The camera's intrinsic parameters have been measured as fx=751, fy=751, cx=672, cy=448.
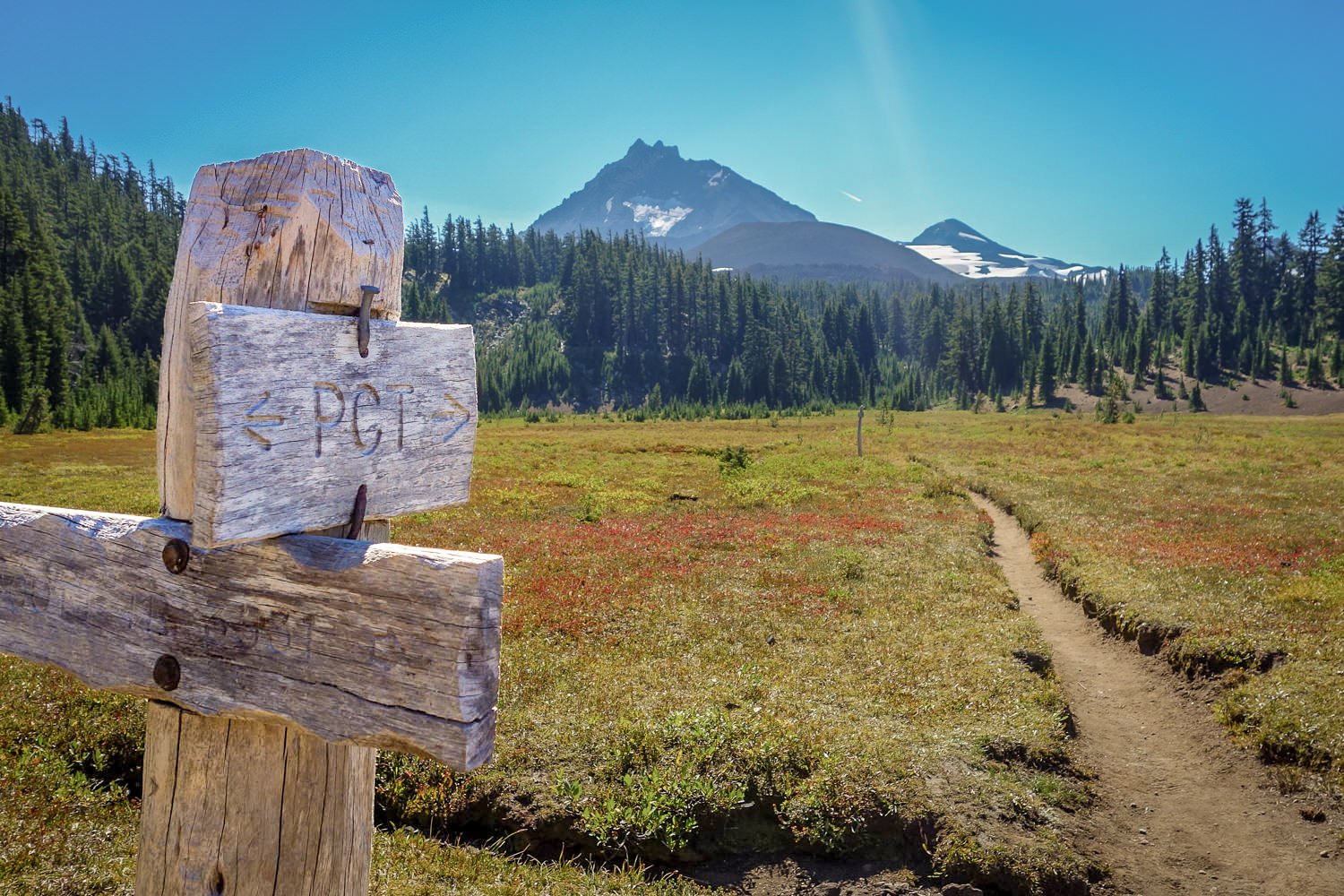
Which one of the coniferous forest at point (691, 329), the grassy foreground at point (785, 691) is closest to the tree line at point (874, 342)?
the coniferous forest at point (691, 329)

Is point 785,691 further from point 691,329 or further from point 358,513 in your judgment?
point 691,329

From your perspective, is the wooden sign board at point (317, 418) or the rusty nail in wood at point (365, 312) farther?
the rusty nail in wood at point (365, 312)

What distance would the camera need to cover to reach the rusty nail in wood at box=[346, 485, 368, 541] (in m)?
2.30

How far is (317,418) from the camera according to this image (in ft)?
7.20

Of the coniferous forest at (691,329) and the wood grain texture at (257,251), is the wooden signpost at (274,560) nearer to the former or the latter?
the wood grain texture at (257,251)

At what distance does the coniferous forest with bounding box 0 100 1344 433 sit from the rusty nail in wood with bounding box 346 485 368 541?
284ft

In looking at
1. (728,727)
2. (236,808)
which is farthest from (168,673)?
(728,727)

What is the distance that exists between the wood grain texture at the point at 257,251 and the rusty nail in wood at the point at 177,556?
0.13 metres

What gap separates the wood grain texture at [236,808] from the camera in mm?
2279

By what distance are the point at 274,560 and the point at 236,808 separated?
0.85 meters

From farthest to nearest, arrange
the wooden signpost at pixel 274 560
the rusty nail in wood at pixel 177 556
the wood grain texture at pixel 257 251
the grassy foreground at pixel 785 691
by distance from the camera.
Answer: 1. the grassy foreground at pixel 785 691
2. the wood grain texture at pixel 257 251
3. the rusty nail in wood at pixel 177 556
4. the wooden signpost at pixel 274 560

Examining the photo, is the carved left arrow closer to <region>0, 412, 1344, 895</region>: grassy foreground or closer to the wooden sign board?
the wooden sign board

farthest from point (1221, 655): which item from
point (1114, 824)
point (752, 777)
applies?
point (752, 777)

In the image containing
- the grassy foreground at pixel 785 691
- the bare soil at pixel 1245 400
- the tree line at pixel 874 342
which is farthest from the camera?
the tree line at pixel 874 342
